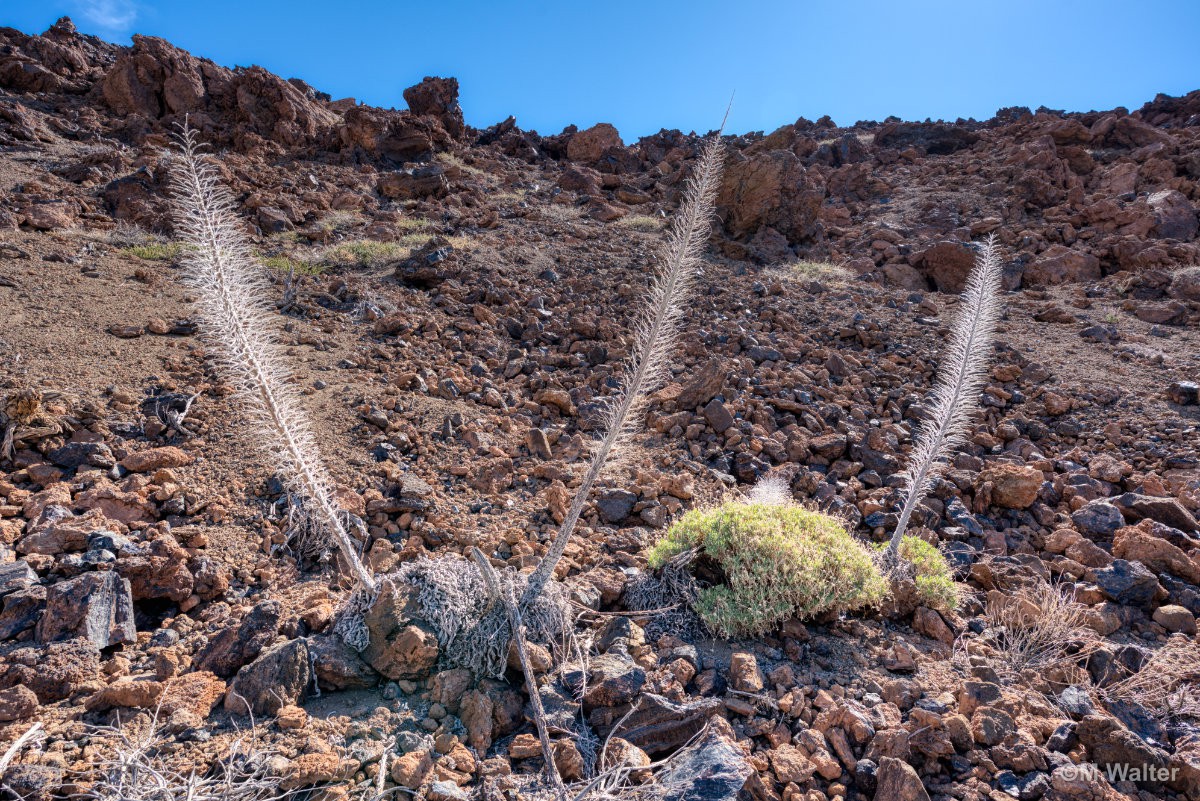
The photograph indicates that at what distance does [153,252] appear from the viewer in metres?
7.30

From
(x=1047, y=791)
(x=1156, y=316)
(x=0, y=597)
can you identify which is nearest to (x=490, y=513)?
(x=0, y=597)

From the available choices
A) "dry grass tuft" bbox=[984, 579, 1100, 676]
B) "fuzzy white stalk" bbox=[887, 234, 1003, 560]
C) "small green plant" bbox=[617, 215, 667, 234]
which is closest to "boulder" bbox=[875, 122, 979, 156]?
"small green plant" bbox=[617, 215, 667, 234]

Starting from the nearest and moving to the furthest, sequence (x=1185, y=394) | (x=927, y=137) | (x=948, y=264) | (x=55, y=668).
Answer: (x=55, y=668) < (x=1185, y=394) < (x=948, y=264) < (x=927, y=137)

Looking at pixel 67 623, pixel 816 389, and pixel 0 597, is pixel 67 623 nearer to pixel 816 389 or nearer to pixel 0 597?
pixel 0 597

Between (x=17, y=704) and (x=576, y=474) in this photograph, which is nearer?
(x=17, y=704)

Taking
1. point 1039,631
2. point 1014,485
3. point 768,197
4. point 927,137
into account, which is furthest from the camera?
point 927,137

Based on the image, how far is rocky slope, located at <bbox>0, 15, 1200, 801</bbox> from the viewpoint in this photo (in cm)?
230

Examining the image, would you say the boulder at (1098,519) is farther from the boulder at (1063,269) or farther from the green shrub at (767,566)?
the boulder at (1063,269)

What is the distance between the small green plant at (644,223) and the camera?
11.8 m

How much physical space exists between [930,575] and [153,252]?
8519 millimetres

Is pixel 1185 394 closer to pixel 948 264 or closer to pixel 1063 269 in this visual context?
pixel 948 264

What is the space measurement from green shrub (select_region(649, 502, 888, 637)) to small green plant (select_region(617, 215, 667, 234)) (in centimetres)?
894

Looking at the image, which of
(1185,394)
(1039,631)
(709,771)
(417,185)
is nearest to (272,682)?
(709,771)

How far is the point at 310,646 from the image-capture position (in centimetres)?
254
